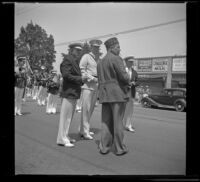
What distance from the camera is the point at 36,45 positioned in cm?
484

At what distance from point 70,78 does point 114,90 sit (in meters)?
0.85

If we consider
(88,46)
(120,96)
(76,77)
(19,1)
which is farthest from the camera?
(88,46)

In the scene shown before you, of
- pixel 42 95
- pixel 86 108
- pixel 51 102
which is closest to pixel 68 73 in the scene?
pixel 86 108

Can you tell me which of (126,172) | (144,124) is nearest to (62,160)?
(126,172)

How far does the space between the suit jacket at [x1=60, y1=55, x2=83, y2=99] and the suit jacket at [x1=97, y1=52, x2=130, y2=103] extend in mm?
512

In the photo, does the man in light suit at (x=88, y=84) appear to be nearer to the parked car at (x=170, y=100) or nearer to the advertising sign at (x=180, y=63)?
the advertising sign at (x=180, y=63)

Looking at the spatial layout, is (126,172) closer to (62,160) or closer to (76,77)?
(62,160)

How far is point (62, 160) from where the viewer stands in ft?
14.3

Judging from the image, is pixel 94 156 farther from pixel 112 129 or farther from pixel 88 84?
pixel 88 84

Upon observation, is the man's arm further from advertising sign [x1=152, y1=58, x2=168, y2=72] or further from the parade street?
advertising sign [x1=152, y1=58, x2=168, y2=72]

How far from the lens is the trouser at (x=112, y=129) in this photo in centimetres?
480

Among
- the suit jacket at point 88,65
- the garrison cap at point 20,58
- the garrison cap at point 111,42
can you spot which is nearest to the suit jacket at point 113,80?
the garrison cap at point 111,42

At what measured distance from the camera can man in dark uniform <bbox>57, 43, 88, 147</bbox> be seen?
16.8 ft
